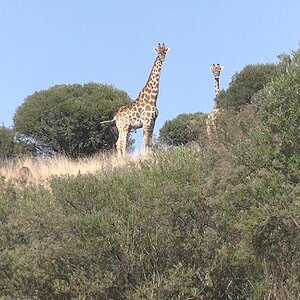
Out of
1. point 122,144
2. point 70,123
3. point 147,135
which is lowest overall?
point 122,144

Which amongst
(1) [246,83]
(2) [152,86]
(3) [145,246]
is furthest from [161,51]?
(3) [145,246]

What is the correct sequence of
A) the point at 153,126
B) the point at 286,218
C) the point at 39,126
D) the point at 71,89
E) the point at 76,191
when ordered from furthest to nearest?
the point at 71,89
the point at 39,126
the point at 153,126
the point at 76,191
the point at 286,218

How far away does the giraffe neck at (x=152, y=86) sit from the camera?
2051 cm

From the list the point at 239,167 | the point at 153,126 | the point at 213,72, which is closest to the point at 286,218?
the point at 239,167

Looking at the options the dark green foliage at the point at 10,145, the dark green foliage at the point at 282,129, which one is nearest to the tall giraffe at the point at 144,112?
the dark green foliage at the point at 10,145

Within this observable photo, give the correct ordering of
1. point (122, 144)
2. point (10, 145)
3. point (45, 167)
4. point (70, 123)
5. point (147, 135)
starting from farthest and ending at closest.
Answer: point (10, 145), point (70, 123), point (122, 144), point (147, 135), point (45, 167)

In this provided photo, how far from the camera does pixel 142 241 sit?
953 cm

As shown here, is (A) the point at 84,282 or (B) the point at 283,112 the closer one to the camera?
(B) the point at 283,112

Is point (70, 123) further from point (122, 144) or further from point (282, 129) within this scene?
point (282, 129)

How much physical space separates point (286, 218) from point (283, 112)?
1059 millimetres

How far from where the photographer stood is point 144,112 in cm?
2003

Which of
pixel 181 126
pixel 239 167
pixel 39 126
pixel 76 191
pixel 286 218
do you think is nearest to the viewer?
pixel 286 218

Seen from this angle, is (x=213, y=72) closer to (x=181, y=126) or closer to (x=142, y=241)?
(x=142, y=241)

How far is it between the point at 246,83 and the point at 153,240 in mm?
17594
